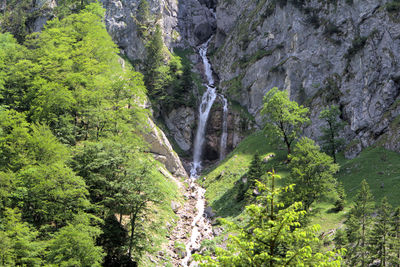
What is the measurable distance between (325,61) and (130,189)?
44922 mm

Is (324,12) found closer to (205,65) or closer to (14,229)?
(205,65)

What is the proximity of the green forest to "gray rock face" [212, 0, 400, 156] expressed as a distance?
3020 millimetres

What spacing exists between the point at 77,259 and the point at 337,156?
3495cm

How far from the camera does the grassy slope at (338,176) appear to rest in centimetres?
2611

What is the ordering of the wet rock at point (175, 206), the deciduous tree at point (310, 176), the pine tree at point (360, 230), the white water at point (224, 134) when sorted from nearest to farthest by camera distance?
the pine tree at point (360, 230), the deciduous tree at point (310, 176), the wet rock at point (175, 206), the white water at point (224, 134)

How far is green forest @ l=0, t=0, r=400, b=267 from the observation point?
9.78m

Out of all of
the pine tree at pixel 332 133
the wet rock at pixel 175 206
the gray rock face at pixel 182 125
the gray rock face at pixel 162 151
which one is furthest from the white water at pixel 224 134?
the pine tree at pixel 332 133

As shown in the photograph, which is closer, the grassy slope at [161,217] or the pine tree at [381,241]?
the pine tree at [381,241]

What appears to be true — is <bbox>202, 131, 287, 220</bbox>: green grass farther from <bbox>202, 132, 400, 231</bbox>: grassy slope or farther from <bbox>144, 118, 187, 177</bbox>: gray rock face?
<bbox>144, 118, 187, 177</bbox>: gray rock face

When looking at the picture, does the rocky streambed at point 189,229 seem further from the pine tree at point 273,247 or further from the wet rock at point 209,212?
the pine tree at point 273,247

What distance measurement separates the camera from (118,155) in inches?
875

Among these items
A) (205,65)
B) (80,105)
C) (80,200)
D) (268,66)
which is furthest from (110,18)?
(80,200)

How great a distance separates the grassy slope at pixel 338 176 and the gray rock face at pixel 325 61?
3602 millimetres

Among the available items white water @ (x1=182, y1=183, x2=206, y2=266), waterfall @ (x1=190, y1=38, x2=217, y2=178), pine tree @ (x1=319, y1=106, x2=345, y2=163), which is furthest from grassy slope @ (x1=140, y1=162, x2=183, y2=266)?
pine tree @ (x1=319, y1=106, x2=345, y2=163)
